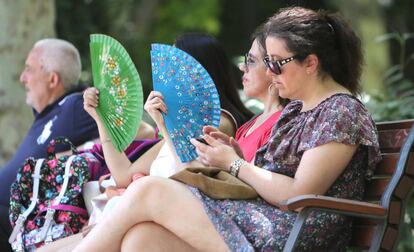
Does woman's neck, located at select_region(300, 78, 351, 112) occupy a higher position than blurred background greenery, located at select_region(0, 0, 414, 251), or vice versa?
woman's neck, located at select_region(300, 78, 351, 112)

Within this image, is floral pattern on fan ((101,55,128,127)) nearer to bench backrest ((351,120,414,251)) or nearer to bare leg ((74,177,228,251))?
bare leg ((74,177,228,251))

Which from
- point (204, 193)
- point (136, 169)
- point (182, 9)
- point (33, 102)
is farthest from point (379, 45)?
point (204, 193)

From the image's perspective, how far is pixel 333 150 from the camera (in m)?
3.34

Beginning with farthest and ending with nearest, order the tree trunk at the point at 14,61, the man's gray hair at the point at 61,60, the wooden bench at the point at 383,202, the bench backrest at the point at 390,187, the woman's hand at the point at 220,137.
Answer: the tree trunk at the point at 14,61 → the man's gray hair at the point at 61,60 → the woman's hand at the point at 220,137 → the bench backrest at the point at 390,187 → the wooden bench at the point at 383,202

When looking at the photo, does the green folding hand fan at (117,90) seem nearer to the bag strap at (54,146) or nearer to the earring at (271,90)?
the bag strap at (54,146)

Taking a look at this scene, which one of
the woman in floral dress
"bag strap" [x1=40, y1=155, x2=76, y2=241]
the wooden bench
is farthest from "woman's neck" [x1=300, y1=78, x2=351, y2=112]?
"bag strap" [x1=40, y1=155, x2=76, y2=241]

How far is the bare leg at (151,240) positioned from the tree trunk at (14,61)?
13.8 ft

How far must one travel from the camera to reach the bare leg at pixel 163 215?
3.34 m

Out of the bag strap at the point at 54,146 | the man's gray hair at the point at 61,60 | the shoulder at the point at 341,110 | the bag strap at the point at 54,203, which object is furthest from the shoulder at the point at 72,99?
the shoulder at the point at 341,110

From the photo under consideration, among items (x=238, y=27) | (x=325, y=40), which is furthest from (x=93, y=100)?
(x=238, y=27)

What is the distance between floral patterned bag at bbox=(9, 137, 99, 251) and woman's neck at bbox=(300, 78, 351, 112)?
1.37 meters

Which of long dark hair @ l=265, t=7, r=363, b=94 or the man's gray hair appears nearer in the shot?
long dark hair @ l=265, t=7, r=363, b=94

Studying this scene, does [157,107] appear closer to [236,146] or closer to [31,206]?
[236,146]

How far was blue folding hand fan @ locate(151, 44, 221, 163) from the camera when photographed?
3850mm
